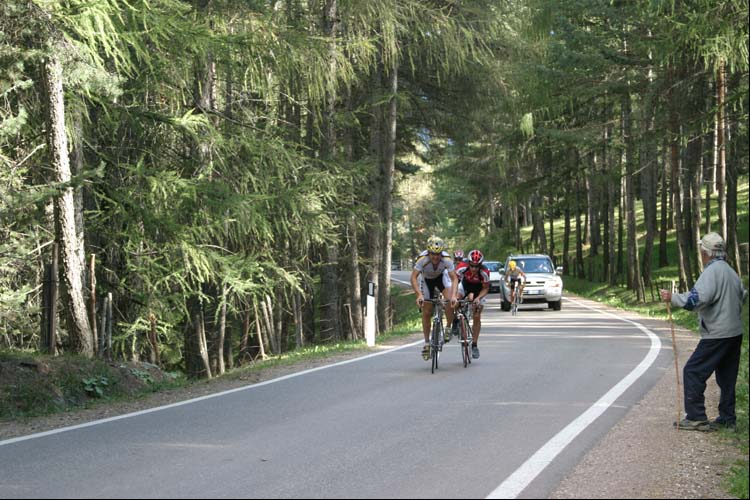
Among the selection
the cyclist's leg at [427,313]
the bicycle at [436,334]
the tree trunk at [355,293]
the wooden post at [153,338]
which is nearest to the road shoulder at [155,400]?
the cyclist's leg at [427,313]

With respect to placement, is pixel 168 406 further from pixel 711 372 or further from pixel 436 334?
pixel 711 372

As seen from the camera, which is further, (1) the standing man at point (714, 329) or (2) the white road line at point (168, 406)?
(2) the white road line at point (168, 406)

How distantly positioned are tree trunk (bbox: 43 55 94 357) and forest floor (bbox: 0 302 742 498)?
222 cm

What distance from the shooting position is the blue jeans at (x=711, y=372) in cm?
892

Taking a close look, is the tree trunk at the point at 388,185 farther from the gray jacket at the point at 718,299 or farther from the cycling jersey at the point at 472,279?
the gray jacket at the point at 718,299

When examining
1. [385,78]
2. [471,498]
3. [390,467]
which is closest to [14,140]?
[390,467]

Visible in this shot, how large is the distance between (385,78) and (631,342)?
12307 mm

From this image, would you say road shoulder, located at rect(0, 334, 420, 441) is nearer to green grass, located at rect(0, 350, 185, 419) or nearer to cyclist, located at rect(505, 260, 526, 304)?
green grass, located at rect(0, 350, 185, 419)

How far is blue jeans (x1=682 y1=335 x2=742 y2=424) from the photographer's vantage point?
892 cm

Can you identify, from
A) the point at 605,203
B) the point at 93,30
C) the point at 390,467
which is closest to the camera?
the point at 390,467

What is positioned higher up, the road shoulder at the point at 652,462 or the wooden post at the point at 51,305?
the wooden post at the point at 51,305

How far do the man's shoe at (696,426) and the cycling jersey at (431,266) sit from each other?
18.9 feet

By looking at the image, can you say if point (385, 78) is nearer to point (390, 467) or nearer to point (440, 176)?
point (440, 176)

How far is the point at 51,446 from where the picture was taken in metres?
8.40
